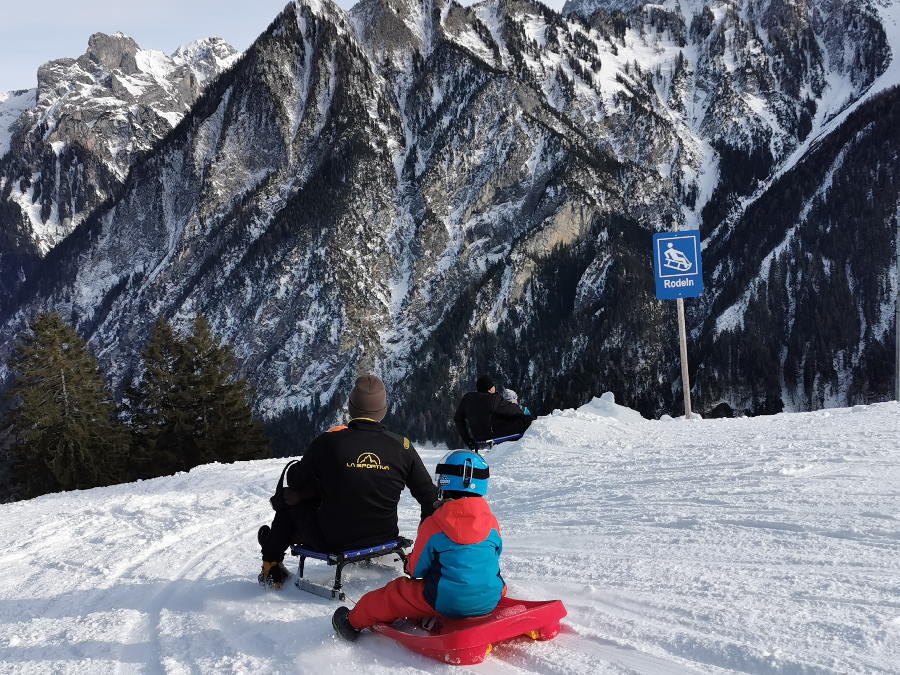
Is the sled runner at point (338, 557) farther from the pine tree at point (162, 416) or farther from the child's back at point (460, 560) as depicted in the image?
the pine tree at point (162, 416)

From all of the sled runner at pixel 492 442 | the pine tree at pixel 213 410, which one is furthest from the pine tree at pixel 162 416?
the sled runner at pixel 492 442

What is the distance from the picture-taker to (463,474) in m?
3.87

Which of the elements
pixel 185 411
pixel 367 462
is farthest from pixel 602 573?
pixel 185 411

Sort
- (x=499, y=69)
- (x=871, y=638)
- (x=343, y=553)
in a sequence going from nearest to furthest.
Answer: (x=871, y=638)
(x=343, y=553)
(x=499, y=69)

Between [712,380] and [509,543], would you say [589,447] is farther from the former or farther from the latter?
[712,380]

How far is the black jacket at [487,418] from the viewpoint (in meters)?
11.0

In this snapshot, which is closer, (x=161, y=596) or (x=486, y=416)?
(x=161, y=596)

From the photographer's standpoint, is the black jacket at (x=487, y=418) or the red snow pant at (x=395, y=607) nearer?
the red snow pant at (x=395, y=607)

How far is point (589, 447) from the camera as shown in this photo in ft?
33.2

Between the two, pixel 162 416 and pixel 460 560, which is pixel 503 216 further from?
pixel 460 560

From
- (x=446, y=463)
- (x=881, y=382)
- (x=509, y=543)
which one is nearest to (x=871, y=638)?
(x=446, y=463)

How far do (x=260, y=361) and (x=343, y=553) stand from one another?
126 meters

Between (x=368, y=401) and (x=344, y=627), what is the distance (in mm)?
1514

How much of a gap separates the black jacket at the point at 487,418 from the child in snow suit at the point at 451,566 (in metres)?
6.92
